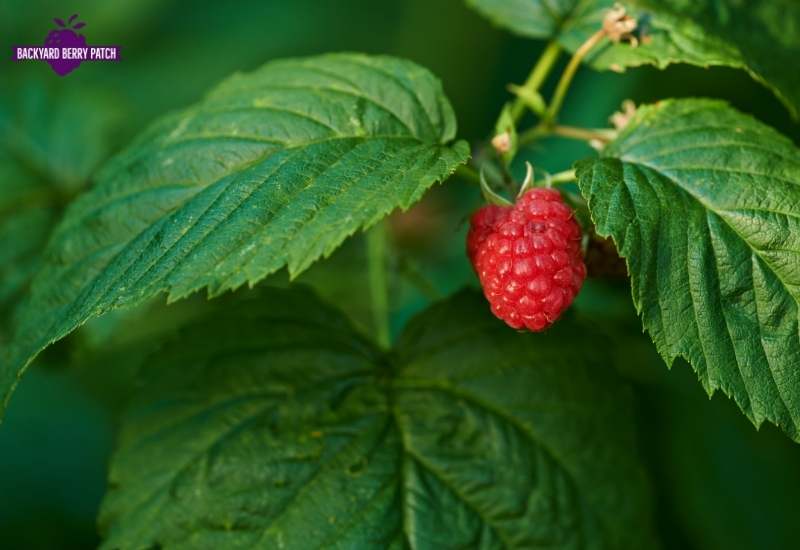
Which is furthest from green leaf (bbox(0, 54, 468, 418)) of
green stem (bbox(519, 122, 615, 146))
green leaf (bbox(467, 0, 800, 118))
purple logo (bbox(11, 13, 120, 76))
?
purple logo (bbox(11, 13, 120, 76))

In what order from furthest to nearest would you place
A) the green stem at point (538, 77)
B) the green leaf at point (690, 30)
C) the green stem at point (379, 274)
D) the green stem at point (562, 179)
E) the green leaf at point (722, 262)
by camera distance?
the green stem at point (379, 274), the green stem at point (538, 77), the green leaf at point (690, 30), the green stem at point (562, 179), the green leaf at point (722, 262)

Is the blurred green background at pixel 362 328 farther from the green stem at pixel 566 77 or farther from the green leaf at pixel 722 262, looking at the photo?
the green leaf at pixel 722 262

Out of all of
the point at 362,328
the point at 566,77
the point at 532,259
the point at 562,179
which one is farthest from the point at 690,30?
the point at 362,328

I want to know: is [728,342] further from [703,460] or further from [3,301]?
[3,301]

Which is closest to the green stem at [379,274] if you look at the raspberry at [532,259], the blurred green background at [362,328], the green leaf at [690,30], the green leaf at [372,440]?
the blurred green background at [362,328]

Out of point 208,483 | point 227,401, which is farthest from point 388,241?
point 208,483
